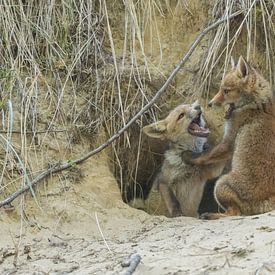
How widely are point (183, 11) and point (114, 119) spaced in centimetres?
121

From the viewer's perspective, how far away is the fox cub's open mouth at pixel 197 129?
6.73 m

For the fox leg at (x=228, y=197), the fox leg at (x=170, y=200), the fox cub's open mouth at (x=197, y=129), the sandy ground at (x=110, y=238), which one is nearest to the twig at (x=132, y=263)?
the sandy ground at (x=110, y=238)

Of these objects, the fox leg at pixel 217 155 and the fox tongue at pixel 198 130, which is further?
the fox tongue at pixel 198 130

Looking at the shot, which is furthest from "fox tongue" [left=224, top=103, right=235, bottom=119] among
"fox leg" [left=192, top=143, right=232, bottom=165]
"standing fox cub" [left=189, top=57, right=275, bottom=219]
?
"fox leg" [left=192, top=143, right=232, bottom=165]

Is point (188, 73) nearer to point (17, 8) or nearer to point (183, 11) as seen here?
point (183, 11)

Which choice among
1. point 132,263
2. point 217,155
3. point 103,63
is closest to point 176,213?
point 217,155

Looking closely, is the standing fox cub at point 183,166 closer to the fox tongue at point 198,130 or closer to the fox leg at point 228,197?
the fox tongue at point 198,130

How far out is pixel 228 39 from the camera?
21.2 ft

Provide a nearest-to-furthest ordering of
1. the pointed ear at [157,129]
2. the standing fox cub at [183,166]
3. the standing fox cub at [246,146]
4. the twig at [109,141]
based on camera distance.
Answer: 1. the twig at [109,141]
2. the standing fox cub at [246,146]
3. the pointed ear at [157,129]
4. the standing fox cub at [183,166]

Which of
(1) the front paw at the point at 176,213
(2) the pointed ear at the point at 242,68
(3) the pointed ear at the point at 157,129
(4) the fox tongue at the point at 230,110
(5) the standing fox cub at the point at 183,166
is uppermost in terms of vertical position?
(2) the pointed ear at the point at 242,68

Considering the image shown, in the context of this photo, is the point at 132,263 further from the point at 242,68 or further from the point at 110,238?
the point at 242,68

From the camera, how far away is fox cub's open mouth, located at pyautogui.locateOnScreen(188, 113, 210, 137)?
22.1 ft

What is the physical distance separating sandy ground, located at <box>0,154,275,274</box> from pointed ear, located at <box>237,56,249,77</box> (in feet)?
4.01

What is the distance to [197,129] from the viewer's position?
6.83 m
